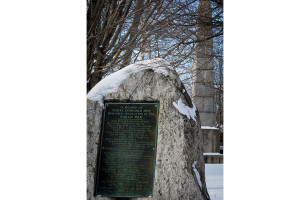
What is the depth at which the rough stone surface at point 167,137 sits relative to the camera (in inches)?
102

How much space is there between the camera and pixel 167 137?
268 cm

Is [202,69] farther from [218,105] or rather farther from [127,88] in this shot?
[127,88]

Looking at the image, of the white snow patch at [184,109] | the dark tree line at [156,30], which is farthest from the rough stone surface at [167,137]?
the dark tree line at [156,30]

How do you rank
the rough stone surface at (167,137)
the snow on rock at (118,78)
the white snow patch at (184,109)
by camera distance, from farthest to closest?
the snow on rock at (118,78), the white snow patch at (184,109), the rough stone surface at (167,137)

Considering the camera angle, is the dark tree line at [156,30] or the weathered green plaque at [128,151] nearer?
the weathered green plaque at [128,151]

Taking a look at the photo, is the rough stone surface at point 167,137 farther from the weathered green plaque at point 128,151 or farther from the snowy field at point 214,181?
the snowy field at point 214,181

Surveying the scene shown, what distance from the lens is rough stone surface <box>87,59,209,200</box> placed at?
2.60 meters

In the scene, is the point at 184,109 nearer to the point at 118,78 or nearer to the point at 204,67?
the point at 118,78

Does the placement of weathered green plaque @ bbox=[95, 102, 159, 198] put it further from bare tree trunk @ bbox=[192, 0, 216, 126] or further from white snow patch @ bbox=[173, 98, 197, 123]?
bare tree trunk @ bbox=[192, 0, 216, 126]

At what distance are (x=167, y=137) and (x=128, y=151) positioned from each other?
0.43 metres

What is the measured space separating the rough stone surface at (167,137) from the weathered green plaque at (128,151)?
7cm
